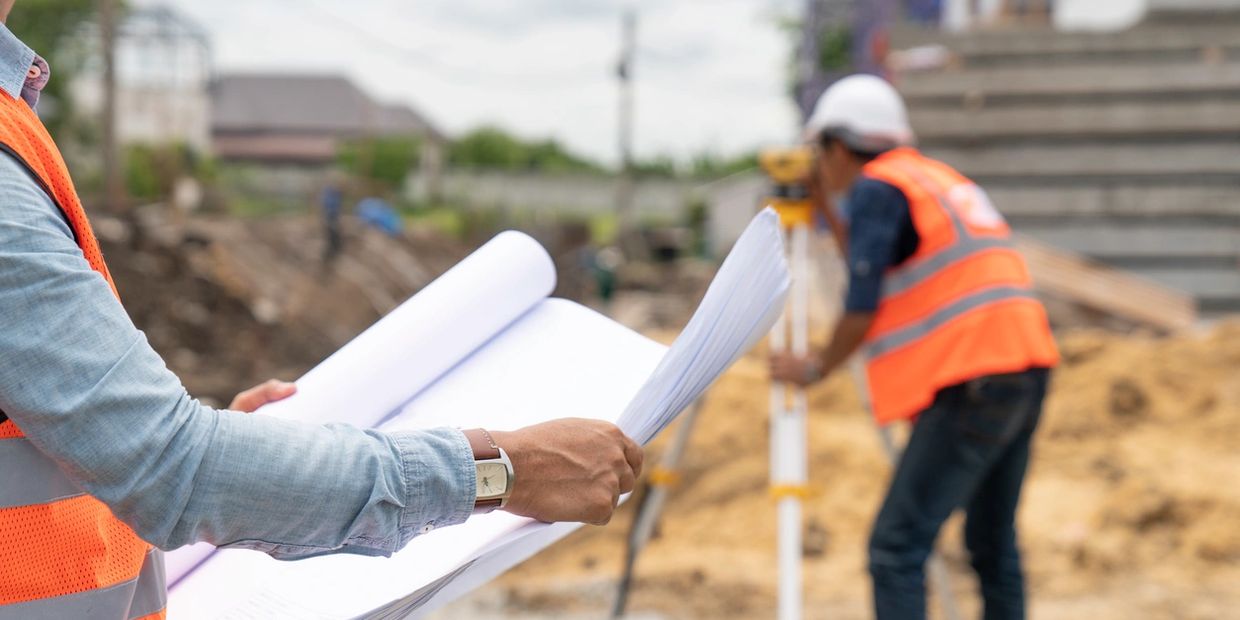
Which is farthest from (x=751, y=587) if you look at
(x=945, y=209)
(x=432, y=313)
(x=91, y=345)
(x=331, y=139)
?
(x=331, y=139)

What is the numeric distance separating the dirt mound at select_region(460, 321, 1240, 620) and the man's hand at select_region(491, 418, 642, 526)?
314 cm

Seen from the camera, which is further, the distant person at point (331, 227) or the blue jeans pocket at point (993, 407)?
the distant person at point (331, 227)

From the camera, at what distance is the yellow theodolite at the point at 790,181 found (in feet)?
10.5

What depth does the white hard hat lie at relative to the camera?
9.87 feet

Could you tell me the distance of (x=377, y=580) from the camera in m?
1.24

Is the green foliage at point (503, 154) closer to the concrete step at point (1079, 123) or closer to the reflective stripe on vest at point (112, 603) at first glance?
the concrete step at point (1079, 123)

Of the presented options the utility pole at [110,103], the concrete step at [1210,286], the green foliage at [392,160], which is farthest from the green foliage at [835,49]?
the concrete step at [1210,286]

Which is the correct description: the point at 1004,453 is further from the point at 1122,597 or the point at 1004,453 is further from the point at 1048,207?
the point at 1048,207

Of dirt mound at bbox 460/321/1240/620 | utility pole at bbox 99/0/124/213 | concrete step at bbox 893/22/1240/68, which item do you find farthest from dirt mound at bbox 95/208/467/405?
concrete step at bbox 893/22/1240/68

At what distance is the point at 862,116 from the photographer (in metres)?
3.02

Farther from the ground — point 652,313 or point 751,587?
point 751,587

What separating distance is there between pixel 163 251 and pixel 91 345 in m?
13.4

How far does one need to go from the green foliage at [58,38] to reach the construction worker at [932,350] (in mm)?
27364

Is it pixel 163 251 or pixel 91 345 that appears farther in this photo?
pixel 163 251
